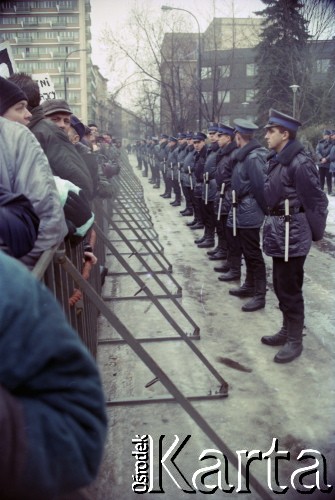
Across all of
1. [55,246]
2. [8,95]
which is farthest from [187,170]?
[55,246]

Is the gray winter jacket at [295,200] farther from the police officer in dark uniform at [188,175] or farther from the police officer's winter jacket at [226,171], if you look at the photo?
the police officer in dark uniform at [188,175]

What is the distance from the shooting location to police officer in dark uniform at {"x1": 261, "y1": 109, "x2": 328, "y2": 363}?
4180 mm

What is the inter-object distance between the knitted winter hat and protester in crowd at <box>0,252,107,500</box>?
2040 mm

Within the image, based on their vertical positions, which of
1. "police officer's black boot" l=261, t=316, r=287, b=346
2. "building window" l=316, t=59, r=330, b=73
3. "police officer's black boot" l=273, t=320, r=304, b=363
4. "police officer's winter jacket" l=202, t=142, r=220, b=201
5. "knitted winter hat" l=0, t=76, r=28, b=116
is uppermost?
"building window" l=316, t=59, r=330, b=73

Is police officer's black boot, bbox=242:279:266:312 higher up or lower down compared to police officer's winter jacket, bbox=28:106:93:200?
lower down

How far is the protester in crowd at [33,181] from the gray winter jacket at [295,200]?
249 cm

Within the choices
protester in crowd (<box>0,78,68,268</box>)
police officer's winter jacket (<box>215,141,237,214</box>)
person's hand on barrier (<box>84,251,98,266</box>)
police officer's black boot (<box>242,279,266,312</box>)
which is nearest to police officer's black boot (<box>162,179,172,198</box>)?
police officer's winter jacket (<box>215,141,237,214</box>)

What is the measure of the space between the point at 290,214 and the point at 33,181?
2.65 metres

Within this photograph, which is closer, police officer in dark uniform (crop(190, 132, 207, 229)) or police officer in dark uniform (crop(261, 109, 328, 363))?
police officer in dark uniform (crop(261, 109, 328, 363))

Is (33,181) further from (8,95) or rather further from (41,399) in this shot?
(41,399)

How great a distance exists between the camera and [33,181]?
212cm

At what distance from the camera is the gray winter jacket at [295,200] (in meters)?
4.16

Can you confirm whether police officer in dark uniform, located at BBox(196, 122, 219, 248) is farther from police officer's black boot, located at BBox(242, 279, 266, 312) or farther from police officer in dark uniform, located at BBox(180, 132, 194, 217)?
police officer's black boot, located at BBox(242, 279, 266, 312)

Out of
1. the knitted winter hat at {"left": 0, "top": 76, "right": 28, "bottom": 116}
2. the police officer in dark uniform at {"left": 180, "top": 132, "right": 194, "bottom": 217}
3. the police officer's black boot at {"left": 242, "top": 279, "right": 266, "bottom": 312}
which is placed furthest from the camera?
the police officer in dark uniform at {"left": 180, "top": 132, "right": 194, "bottom": 217}
